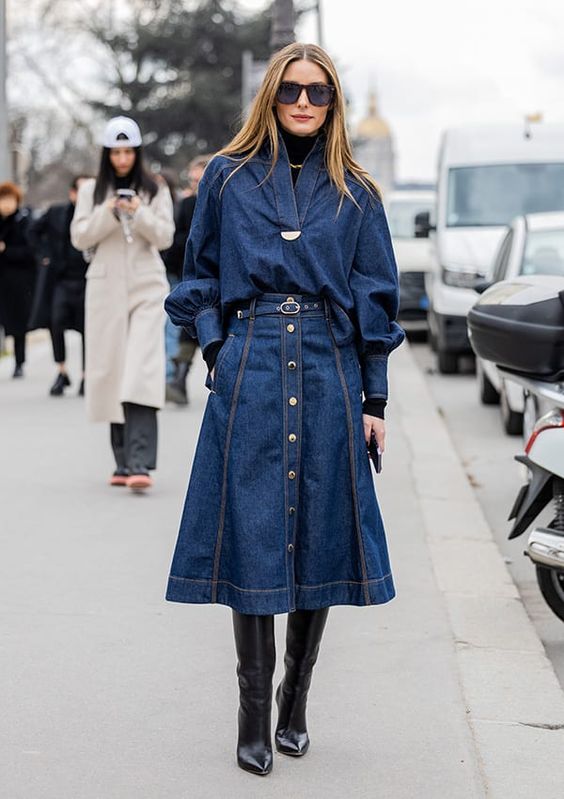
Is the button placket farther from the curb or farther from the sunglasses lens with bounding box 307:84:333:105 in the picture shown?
the curb

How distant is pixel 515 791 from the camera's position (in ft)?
13.8

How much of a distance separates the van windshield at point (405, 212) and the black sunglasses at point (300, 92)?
63.0 ft

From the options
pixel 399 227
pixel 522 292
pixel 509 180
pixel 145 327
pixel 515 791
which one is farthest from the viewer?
pixel 399 227

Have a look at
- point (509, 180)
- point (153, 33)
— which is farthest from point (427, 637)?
point (153, 33)

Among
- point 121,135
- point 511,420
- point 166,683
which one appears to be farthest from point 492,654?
point 511,420

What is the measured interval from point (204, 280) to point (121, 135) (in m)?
4.19

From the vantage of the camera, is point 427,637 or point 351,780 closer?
point 351,780

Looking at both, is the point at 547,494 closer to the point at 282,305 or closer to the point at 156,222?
the point at 282,305

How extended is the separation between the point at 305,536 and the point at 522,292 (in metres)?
2.23

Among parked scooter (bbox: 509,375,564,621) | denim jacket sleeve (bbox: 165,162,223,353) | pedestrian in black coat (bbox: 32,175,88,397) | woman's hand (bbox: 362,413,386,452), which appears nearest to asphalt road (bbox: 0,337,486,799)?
parked scooter (bbox: 509,375,564,621)

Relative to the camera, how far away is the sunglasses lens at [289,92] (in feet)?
13.9

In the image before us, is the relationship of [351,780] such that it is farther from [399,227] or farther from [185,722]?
[399,227]

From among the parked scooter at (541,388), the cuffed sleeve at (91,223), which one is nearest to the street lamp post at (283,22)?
the cuffed sleeve at (91,223)

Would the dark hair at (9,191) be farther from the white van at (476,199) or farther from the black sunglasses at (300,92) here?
the black sunglasses at (300,92)
